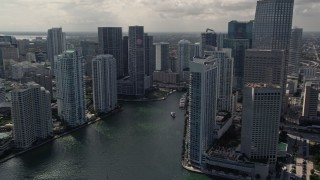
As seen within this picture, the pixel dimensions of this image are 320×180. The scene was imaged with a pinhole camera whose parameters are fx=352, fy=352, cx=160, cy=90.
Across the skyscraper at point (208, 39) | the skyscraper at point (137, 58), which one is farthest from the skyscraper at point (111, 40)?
the skyscraper at point (208, 39)

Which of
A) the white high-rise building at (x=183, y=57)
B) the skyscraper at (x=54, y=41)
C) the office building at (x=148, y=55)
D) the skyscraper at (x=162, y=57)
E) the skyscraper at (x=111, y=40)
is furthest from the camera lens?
the skyscraper at (x=54, y=41)

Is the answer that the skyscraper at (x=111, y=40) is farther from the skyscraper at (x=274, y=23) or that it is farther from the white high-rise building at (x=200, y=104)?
the white high-rise building at (x=200, y=104)

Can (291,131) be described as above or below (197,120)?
below

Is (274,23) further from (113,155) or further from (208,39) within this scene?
(113,155)

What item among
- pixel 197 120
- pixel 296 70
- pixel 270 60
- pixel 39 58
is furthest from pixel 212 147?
pixel 39 58

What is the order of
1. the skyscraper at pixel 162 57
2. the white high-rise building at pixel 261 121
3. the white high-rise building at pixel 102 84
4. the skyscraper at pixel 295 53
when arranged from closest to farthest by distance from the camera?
the white high-rise building at pixel 261 121 → the white high-rise building at pixel 102 84 → the skyscraper at pixel 295 53 → the skyscraper at pixel 162 57

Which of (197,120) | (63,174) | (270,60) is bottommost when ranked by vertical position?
(63,174)

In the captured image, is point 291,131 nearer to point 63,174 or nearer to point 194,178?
point 194,178

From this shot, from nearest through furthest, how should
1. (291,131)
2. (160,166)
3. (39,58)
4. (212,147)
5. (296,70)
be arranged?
(160,166) → (212,147) → (291,131) → (296,70) → (39,58)
